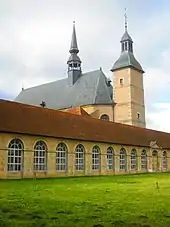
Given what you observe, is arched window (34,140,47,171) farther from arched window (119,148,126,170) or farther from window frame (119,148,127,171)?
arched window (119,148,126,170)

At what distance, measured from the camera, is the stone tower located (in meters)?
55.7

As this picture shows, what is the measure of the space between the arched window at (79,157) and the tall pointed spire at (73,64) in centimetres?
2943

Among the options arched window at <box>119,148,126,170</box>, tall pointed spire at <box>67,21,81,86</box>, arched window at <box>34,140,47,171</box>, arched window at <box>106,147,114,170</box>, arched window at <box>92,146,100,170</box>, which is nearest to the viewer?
arched window at <box>34,140,47,171</box>

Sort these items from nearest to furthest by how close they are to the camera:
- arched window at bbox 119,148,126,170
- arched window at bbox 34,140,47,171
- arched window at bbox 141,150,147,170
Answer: arched window at bbox 34,140,47,171 < arched window at bbox 119,148,126,170 < arched window at bbox 141,150,147,170

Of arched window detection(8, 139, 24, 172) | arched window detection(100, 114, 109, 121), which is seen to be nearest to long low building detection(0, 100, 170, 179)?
arched window detection(8, 139, 24, 172)

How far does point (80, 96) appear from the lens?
5762 centimetres

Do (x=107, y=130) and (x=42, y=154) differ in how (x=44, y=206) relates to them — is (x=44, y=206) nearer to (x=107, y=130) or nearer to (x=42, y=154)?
(x=42, y=154)

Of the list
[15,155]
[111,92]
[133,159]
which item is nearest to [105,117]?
[111,92]

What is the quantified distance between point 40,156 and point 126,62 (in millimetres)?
31346

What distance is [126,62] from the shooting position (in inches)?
2238

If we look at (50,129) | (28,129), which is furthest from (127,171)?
(28,129)

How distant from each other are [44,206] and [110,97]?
46.8m

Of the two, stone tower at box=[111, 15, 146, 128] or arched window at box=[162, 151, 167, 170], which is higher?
stone tower at box=[111, 15, 146, 128]

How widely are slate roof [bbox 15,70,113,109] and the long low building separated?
13.5 meters
